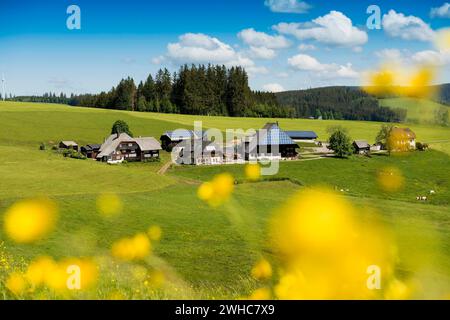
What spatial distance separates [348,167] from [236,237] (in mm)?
56303

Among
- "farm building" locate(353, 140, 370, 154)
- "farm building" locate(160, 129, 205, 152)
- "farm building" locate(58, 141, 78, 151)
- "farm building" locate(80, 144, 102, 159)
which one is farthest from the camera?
"farm building" locate(160, 129, 205, 152)

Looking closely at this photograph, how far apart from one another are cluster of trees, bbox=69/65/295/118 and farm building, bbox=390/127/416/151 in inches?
3063

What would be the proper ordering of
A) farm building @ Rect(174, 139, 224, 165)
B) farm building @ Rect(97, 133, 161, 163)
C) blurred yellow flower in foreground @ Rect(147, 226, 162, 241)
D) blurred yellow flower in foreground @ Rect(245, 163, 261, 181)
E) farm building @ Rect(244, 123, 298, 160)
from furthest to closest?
farm building @ Rect(244, 123, 298, 160), farm building @ Rect(97, 133, 161, 163), farm building @ Rect(174, 139, 224, 165), blurred yellow flower in foreground @ Rect(245, 163, 261, 181), blurred yellow flower in foreground @ Rect(147, 226, 162, 241)

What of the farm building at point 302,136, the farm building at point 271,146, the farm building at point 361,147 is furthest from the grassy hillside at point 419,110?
the farm building at point 302,136

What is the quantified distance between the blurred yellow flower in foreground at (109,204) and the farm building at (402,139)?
7550 cm

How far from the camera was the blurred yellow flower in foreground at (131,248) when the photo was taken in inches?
1093

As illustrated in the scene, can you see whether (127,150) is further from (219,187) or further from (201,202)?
(201,202)

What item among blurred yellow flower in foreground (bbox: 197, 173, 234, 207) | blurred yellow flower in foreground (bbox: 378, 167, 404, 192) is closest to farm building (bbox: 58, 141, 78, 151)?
blurred yellow flower in foreground (bbox: 197, 173, 234, 207)

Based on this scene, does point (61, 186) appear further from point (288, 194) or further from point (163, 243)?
point (288, 194)

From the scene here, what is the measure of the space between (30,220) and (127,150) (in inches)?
1915

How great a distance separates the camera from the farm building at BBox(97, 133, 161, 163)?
85.9m

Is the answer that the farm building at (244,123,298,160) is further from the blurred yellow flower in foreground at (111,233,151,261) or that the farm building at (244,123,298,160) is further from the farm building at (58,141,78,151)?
the blurred yellow flower in foreground at (111,233,151,261)

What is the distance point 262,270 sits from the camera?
24.4 meters
